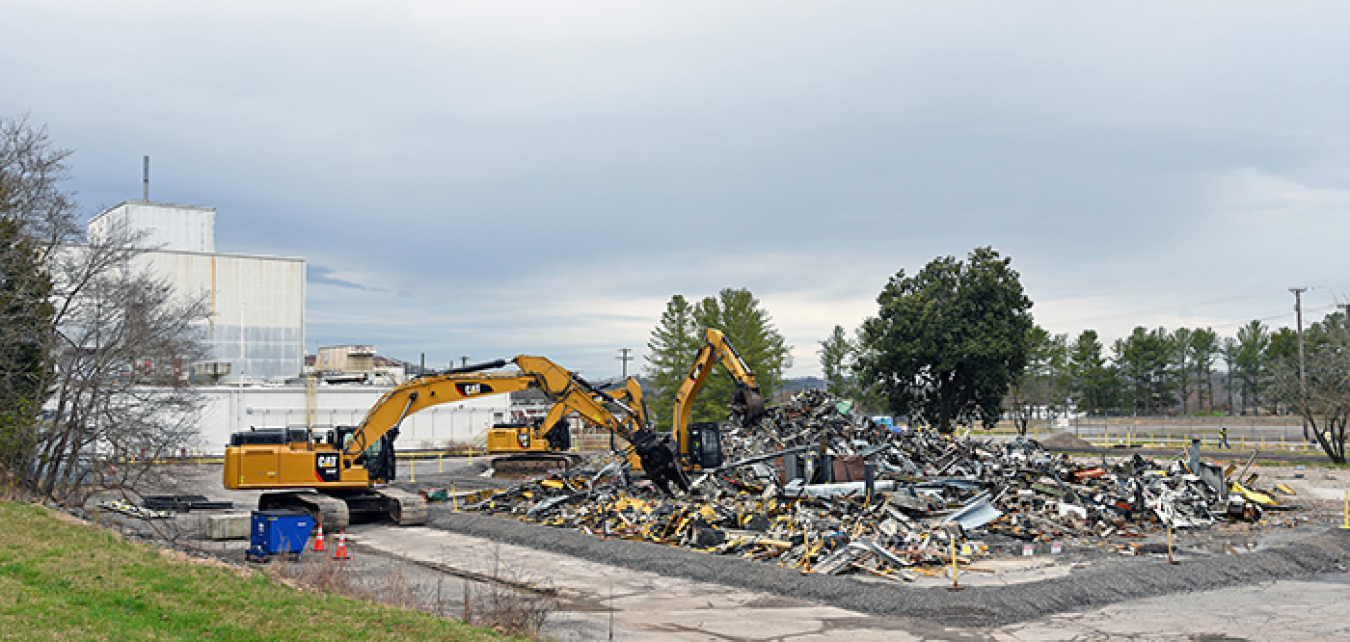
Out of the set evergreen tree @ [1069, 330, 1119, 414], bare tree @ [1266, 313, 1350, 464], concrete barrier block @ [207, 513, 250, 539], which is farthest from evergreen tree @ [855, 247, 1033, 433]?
evergreen tree @ [1069, 330, 1119, 414]

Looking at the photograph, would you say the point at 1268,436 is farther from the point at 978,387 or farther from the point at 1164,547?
the point at 1164,547

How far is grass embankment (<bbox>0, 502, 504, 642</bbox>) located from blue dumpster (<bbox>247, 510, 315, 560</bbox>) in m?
5.35

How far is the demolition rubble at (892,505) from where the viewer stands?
65.6 feet

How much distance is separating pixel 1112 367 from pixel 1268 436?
39.8 m

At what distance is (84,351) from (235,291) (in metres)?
42.0

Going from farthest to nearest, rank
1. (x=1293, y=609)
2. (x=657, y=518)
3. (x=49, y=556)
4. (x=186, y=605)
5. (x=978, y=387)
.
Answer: (x=978, y=387)
(x=657, y=518)
(x=1293, y=609)
(x=49, y=556)
(x=186, y=605)

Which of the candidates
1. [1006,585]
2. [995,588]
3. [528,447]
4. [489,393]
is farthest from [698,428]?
[528,447]

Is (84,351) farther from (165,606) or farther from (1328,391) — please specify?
(1328,391)

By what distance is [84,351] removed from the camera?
2647 centimetres

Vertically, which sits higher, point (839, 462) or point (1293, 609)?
point (839, 462)

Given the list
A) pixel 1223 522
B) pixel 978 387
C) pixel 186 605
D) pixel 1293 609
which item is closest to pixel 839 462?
pixel 1223 522

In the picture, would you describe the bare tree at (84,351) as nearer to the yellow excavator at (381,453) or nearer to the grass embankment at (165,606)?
the yellow excavator at (381,453)

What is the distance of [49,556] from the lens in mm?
14219

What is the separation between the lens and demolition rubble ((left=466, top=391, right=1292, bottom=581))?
20.0 meters
